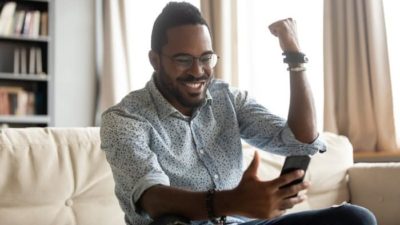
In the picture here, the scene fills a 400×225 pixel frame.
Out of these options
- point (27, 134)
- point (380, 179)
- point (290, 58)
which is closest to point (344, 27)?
point (380, 179)

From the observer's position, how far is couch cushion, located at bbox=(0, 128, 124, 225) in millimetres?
1681

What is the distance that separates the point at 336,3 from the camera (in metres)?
2.99

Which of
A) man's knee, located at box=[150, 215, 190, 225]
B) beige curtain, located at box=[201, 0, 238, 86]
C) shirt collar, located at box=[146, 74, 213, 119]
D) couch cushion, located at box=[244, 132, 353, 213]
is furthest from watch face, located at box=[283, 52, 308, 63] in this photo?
beige curtain, located at box=[201, 0, 238, 86]

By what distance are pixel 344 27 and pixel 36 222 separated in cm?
201

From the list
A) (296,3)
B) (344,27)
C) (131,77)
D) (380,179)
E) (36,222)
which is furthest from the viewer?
(131,77)

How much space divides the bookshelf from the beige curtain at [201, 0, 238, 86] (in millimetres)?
1249

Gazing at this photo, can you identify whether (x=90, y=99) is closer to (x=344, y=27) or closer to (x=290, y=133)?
(x=344, y=27)

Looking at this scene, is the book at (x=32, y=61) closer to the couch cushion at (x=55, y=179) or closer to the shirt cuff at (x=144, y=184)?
the couch cushion at (x=55, y=179)

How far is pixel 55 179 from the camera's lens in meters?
1.75

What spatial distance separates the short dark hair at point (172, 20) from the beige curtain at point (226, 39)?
193 centimetres

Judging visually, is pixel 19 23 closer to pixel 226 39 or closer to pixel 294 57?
pixel 226 39

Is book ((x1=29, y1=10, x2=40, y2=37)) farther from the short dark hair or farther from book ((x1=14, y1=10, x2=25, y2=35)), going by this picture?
the short dark hair

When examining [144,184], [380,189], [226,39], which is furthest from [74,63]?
[144,184]

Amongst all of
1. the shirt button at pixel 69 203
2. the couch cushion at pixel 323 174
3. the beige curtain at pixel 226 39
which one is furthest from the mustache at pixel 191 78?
the beige curtain at pixel 226 39
